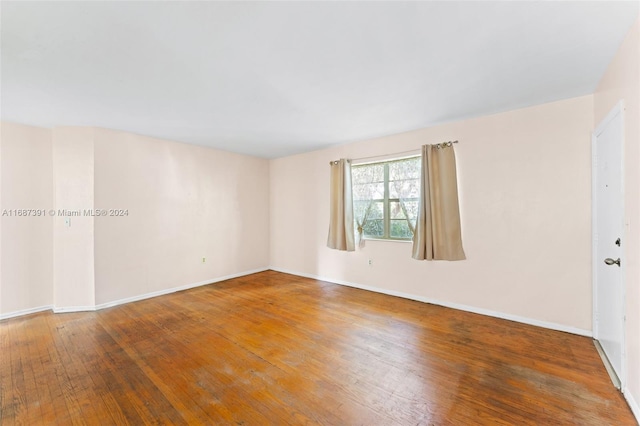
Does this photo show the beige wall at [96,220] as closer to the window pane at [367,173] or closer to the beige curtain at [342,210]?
the beige curtain at [342,210]

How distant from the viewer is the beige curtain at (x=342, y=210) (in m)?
4.45

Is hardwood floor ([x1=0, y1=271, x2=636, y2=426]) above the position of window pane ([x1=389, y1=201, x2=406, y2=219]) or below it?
below

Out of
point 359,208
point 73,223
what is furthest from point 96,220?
point 359,208

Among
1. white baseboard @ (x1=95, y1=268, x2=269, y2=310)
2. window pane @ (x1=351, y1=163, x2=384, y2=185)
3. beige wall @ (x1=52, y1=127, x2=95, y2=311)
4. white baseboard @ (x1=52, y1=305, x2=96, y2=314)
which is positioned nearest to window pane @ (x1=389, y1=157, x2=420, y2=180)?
window pane @ (x1=351, y1=163, x2=384, y2=185)

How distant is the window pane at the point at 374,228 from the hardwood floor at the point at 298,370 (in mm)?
1255

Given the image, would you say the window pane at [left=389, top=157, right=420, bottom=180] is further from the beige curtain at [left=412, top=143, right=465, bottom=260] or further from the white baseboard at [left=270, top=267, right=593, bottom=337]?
the white baseboard at [left=270, top=267, right=593, bottom=337]

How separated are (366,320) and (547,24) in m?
3.05

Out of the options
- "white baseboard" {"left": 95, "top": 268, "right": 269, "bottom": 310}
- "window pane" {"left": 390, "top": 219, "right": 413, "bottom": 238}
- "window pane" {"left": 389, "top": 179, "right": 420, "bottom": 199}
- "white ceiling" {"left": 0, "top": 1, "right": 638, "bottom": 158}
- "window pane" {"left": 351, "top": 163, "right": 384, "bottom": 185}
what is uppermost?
"white ceiling" {"left": 0, "top": 1, "right": 638, "bottom": 158}

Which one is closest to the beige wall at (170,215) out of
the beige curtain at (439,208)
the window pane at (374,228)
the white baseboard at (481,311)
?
the white baseboard at (481,311)

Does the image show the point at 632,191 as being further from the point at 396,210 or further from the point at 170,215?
the point at 170,215

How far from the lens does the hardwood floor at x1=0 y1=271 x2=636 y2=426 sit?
170 cm

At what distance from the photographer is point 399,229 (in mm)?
4043

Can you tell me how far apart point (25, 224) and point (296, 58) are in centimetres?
420

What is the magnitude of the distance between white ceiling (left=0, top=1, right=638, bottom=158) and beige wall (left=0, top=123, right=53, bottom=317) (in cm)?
33
